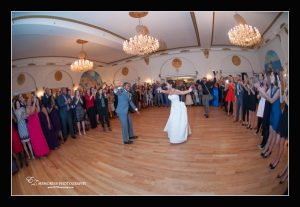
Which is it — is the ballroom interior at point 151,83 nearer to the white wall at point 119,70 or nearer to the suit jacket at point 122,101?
the white wall at point 119,70

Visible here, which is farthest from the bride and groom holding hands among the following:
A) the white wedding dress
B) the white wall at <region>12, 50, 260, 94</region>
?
the white wall at <region>12, 50, 260, 94</region>

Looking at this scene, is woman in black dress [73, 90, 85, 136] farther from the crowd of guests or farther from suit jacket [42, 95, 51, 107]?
suit jacket [42, 95, 51, 107]

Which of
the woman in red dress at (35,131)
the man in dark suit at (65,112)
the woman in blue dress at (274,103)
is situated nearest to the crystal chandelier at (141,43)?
the man in dark suit at (65,112)

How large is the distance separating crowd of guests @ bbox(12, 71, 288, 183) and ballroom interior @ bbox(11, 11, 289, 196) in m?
0.14

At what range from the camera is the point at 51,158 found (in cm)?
309

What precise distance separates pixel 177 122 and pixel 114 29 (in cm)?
401

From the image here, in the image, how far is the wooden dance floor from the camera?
2.00m

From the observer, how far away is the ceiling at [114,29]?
3.61 m

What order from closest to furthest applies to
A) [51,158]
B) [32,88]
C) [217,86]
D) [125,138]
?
1. [32,88]
2. [51,158]
3. [125,138]
4. [217,86]

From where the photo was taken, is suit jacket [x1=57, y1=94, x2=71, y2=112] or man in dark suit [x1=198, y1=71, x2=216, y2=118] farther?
man in dark suit [x1=198, y1=71, x2=216, y2=118]

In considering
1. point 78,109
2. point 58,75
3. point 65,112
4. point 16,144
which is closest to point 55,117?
point 65,112

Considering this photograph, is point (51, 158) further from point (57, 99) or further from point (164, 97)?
point (164, 97)
